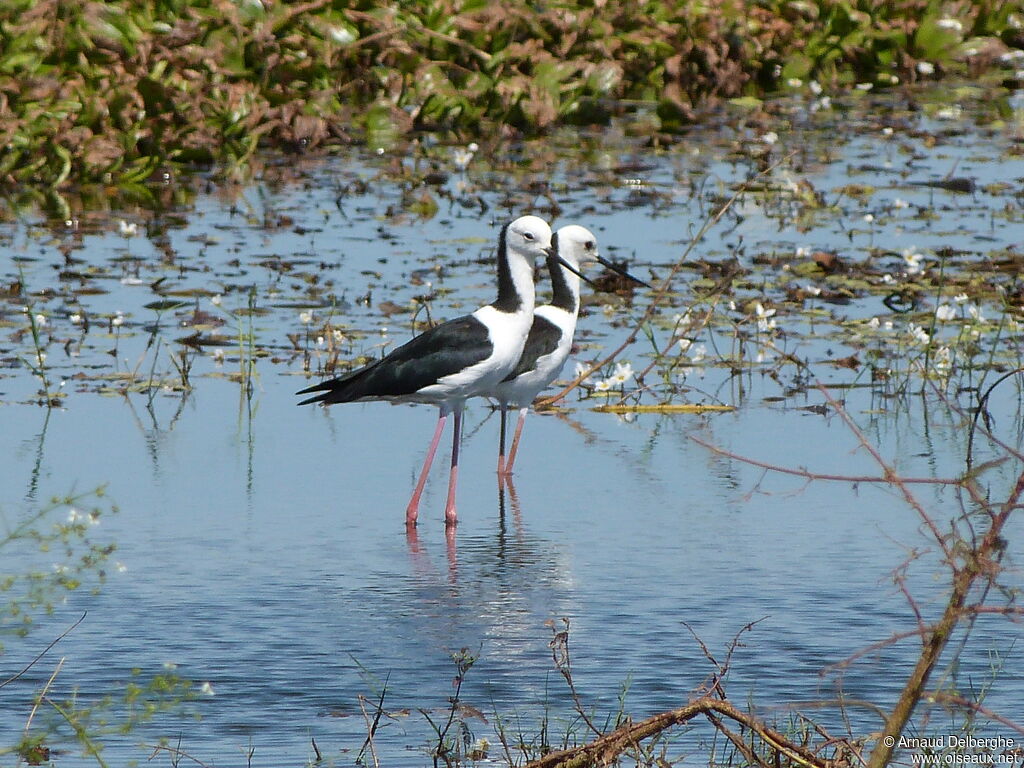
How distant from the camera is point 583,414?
8.91 metres

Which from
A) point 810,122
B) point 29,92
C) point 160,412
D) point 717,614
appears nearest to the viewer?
point 717,614

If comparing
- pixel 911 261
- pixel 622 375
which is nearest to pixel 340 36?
pixel 911 261

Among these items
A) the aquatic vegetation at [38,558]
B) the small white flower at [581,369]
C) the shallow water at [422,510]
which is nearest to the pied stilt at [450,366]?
the shallow water at [422,510]

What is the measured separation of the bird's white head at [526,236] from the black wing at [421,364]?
460 millimetres

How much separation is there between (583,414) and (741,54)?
1016 centimetres

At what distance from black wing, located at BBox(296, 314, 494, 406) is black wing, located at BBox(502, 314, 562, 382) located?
33 centimetres

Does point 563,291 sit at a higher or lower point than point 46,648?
higher

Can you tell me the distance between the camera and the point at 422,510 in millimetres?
7277

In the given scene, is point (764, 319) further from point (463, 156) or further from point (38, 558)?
point (463, 156)

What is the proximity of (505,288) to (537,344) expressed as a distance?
36 centimetres

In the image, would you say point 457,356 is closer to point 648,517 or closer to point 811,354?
point 648,517

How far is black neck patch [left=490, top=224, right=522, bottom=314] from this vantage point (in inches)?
305

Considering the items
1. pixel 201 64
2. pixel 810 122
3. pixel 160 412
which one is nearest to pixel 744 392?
pixel 160 412

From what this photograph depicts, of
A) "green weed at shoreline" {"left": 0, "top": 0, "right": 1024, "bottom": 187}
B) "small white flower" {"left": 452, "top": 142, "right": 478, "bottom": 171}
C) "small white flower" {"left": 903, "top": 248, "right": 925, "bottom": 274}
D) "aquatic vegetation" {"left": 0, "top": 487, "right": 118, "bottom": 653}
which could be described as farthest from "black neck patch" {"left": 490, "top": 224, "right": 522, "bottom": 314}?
"small white flower" {"left": 452, "top": 142, "right": 478, "bottom": 171}
